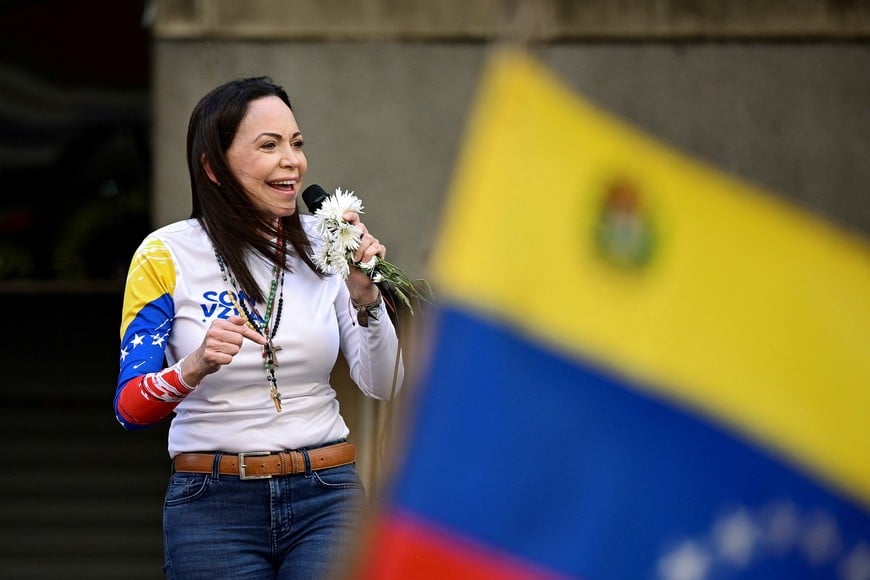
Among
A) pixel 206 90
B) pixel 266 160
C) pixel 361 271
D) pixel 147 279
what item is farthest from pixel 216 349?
pixel 206 90

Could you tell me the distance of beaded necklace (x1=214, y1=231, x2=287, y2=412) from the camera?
131 inches

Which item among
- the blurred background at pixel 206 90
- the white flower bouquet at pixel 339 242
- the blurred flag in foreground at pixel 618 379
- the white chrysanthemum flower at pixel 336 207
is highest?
the blurred flag in foreground at pixel 618 379

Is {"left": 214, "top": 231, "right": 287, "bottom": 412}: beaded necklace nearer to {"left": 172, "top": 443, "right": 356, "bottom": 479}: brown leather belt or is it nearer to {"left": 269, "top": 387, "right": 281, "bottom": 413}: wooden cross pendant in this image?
{"left": 269, "top": 387, "right": 281, "bottom": 413}: wooden cross pendant

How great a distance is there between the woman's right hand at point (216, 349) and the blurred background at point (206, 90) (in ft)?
16.7

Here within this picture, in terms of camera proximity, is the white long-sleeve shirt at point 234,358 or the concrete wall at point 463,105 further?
the concrete wall at point 463,105

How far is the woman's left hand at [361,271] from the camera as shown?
132 inches

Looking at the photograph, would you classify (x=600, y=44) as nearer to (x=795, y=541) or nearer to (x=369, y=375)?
(x=369, y=375)

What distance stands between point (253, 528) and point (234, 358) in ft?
1.21

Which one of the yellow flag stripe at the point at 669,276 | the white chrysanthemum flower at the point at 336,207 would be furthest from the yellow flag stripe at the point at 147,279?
the yellow flag stripe at the point at 669,276

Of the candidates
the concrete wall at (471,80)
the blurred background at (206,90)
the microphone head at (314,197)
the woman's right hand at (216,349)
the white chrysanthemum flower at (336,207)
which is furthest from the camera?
the concrete wall at (471,80)

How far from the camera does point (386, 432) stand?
3881 mm

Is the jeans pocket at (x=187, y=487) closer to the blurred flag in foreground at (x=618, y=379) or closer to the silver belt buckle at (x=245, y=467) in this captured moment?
the silver belt buckle at (x=245, y=467)

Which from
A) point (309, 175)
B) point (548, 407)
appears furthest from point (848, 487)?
point (309, 175)

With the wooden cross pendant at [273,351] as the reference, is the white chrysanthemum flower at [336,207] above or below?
above
